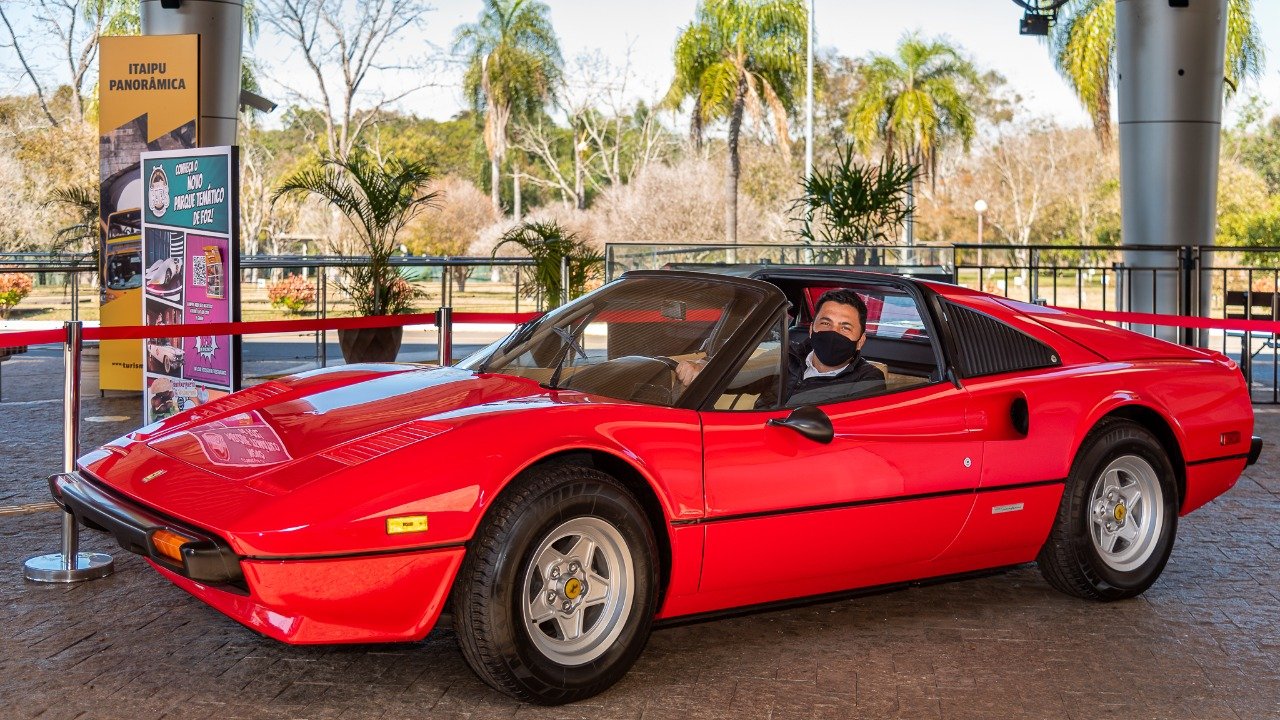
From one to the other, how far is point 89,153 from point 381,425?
42.7 meters

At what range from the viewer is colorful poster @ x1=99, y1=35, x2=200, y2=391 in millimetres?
10953

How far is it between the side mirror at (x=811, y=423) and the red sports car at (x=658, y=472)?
1 cm

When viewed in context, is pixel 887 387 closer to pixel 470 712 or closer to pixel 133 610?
pixel 470 712

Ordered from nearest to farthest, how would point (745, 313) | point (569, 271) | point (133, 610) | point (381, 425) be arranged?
point (381, 425)
point (745, 313)
point (133, 610)
point (569, 271)

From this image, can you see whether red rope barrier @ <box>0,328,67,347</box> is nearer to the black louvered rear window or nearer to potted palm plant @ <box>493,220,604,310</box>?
the black louvered rear window

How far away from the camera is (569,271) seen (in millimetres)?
13391

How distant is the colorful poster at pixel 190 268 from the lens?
8.71 meters

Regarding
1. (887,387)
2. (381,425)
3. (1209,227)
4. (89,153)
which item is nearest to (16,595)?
(381,425)

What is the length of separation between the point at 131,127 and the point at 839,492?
8905 mm

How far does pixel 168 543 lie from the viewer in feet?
12.0

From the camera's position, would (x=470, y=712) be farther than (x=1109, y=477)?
No

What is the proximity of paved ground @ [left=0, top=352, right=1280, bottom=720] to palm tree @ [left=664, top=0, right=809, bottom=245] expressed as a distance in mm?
32489

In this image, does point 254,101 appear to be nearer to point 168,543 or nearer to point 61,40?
point 168,543

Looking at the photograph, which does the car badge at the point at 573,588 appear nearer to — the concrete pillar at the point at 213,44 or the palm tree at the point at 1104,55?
the concrete pillar at the point at 213,44
